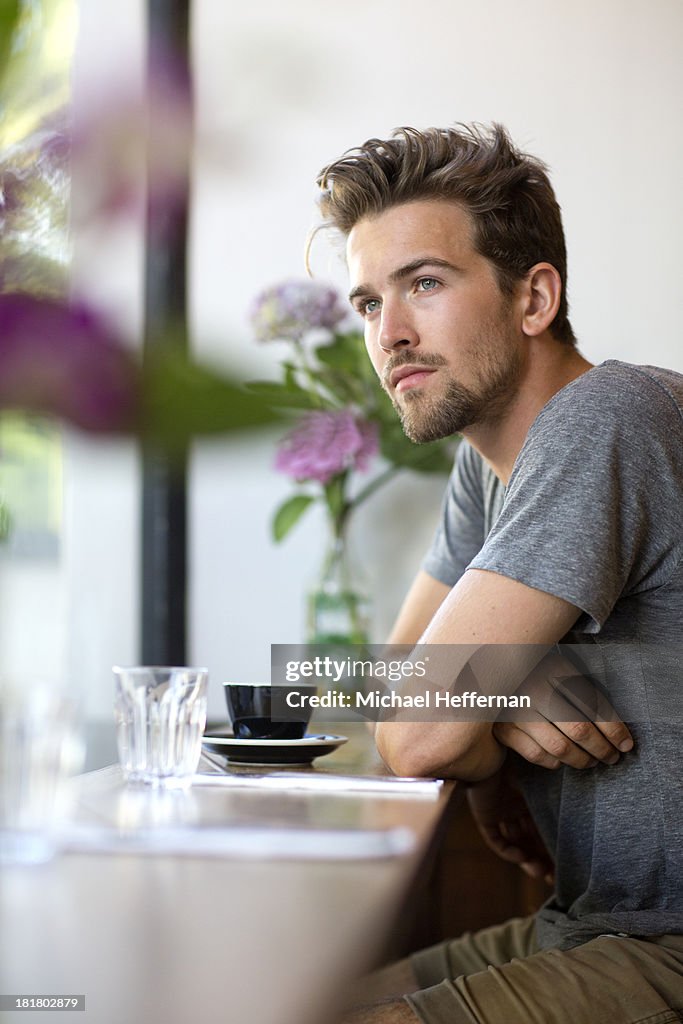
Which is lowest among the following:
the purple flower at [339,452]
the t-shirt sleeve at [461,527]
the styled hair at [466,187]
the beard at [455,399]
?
the t-shirt sleeve at [461,527]

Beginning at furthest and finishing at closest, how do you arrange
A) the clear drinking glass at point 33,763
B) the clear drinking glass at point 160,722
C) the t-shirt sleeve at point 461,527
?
the t-shirt sleeve at point 461,527, the clear drinking glass at point 160,722, the clear drinking glass at point 33,763

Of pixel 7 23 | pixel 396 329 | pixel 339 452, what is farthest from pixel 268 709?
pixel 339 452

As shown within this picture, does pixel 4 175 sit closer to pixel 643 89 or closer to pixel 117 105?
pixel 117 105

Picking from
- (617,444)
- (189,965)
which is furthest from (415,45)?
(189,965)

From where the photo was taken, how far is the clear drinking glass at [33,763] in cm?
56

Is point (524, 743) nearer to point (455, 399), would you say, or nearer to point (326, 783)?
point (326, 783)

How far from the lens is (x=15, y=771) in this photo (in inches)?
22.3

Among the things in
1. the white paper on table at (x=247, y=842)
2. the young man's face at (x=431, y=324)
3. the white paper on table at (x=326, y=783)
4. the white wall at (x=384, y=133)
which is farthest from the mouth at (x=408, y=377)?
the white paper on table at (x=247, y=842)

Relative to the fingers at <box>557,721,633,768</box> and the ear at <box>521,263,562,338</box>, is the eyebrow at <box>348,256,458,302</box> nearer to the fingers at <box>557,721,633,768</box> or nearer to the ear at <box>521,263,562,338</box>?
the ear at <box>521,263,562,338</box>

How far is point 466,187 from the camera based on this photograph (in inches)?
55.9

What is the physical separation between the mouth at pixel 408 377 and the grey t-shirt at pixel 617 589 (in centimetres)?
30

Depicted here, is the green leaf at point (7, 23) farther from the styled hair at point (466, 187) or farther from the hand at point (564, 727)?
the styled hair at point (466, 187)

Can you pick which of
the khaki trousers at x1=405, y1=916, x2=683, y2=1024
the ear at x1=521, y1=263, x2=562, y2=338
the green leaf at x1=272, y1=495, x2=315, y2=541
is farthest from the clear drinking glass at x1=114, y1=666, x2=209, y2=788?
the green leaf at x1=272, y1=495, x2=315, y2=541

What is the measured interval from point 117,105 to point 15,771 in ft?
1.48
